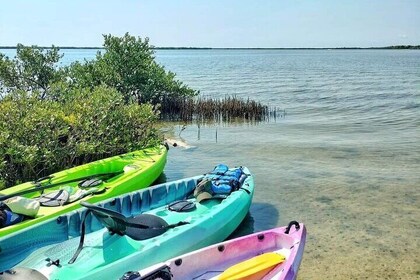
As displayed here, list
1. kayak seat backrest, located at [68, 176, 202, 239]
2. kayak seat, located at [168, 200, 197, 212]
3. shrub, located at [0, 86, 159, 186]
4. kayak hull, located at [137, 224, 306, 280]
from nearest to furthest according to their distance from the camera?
kayak hull, located at [137, 224, 306, 280] → kayak seat backrest, located at [68, 176, 202, 239] → kayak seat, located at [168, 200, 197, 212] → shrub, located at [0, 86, 159, 186]

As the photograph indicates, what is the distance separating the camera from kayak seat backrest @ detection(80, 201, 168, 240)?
5.34 metres

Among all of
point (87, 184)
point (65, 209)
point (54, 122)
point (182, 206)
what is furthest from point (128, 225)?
point (54, 122)

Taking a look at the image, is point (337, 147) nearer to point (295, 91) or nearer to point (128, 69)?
point (128, 69)

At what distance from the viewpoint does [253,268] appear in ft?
16.5

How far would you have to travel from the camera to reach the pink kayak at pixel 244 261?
4.89m

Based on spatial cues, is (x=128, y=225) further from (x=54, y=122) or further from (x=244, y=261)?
(x=54, y=122)

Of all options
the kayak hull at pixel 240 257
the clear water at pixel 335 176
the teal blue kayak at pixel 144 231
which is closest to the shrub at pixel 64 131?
the clear water at pixel 335 176

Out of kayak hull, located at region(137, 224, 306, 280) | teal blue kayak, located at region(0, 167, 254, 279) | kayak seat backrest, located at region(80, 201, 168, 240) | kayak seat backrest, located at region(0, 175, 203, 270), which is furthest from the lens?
kayak seat backrest, located at region(0, 175, 203, 270)

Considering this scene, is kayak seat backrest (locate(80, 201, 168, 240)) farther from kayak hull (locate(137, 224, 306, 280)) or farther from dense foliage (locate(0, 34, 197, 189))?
dense foliage (locate(0, 34, 197, 189))

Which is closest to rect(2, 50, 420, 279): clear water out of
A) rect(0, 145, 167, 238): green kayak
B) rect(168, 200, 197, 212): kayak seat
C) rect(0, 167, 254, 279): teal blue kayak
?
rect(0, 167, 254, 279): teal blue kayak

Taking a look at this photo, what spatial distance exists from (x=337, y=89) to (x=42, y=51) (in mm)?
24380

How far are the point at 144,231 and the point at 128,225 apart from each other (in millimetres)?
586

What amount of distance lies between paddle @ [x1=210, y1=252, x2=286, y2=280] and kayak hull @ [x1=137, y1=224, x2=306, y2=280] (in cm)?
1

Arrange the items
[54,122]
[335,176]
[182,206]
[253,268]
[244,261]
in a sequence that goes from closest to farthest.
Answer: [253,268], [244,261], [182,206], [54,122], [335,176]
